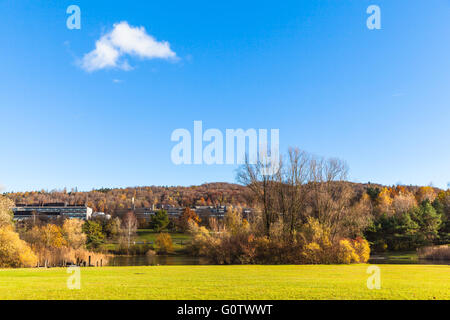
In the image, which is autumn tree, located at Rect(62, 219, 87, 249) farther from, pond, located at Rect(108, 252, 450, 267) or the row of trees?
the row of trees

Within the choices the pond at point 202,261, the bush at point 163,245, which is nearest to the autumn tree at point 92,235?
the bush at point 163,245

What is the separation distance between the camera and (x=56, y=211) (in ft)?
512

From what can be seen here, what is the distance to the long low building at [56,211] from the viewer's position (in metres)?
145

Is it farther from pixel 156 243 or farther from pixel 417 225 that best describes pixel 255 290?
pixel 156 243

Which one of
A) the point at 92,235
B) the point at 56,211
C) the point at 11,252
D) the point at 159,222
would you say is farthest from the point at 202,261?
the point at 56,211

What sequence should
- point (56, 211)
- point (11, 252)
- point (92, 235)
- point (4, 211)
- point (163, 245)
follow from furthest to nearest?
point (56, 211), point (163, 245), point (92, 235), point (4, 211), point (11, 252)

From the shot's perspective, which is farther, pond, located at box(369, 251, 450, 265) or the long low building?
the long low building

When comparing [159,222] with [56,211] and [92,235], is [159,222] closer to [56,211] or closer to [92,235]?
[92,235]

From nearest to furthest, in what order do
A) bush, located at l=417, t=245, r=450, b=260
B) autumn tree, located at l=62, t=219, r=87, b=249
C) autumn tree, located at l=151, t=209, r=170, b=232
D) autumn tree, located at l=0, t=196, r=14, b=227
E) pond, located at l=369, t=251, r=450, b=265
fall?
autumn tree, located at l=0, t=196, r=14, b=227 < pond, located at l=369, t=251, r=450, b=265 < bush, located at l=417, t=245, r=450, b=260 < autumn tree, located at l=62, t=219, r=87, b=249 < autumn tree, located at l=151, t=209, r=170, b=232

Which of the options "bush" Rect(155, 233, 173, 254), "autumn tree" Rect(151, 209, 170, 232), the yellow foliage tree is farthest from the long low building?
the yellow foliage tree

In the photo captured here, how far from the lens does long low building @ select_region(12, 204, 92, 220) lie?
5699 inches

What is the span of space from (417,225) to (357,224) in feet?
52.2
